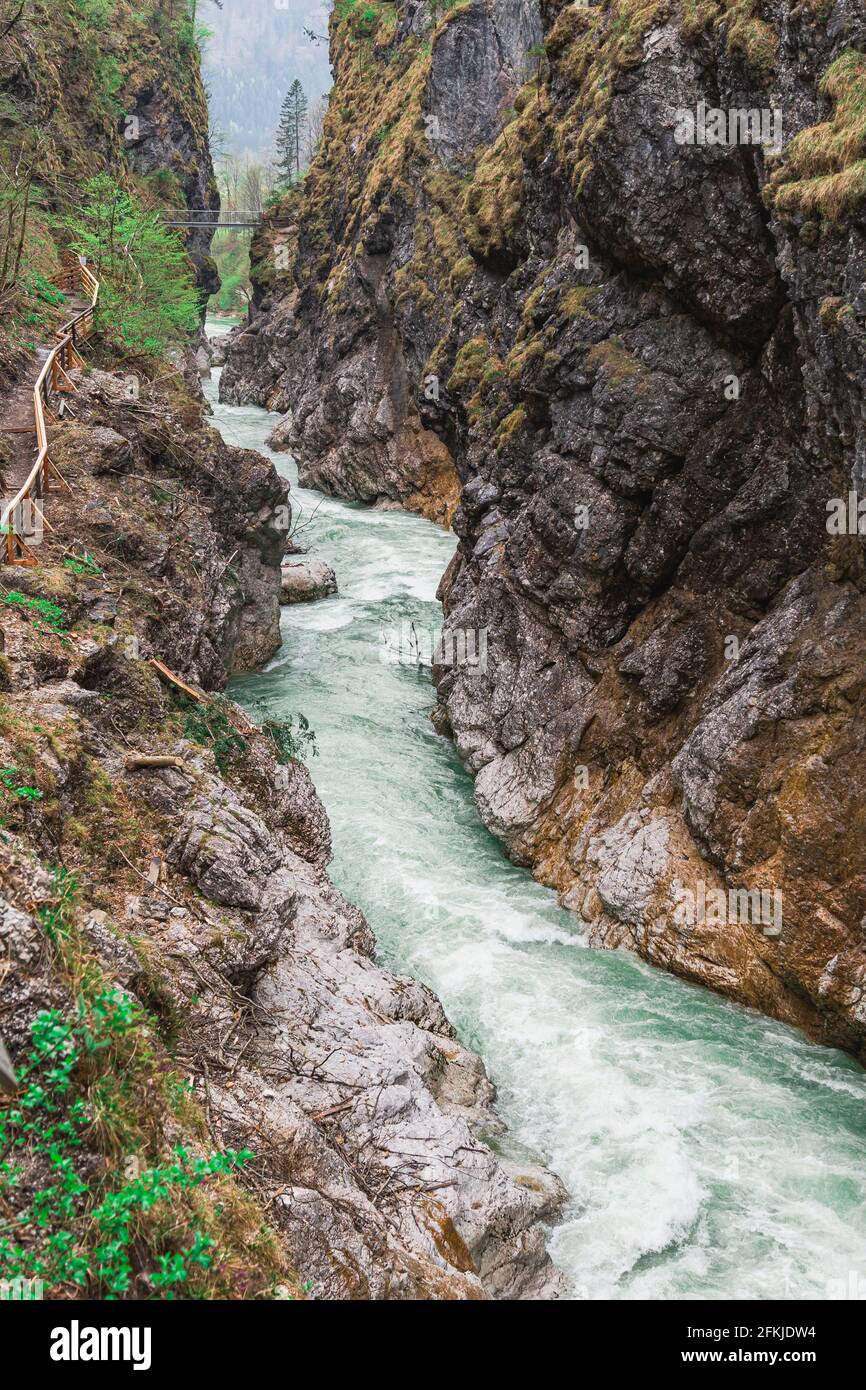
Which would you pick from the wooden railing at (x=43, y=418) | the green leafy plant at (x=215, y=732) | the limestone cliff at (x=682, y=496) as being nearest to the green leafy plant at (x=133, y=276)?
the wooden railing at (x=43, y=418)

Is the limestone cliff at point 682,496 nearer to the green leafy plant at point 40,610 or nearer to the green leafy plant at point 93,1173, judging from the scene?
the green leafy plant at point 40,610

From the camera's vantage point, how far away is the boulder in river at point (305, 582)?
2598cm

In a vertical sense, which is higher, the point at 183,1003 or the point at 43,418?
the point at 43,418

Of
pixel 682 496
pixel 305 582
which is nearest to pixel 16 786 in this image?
pixel 682 496

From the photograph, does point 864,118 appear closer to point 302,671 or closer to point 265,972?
point 265,972

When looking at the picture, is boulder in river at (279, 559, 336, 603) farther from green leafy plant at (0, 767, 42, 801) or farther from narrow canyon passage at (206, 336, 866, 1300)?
green leafy plant at (0, 767, 42, 801)

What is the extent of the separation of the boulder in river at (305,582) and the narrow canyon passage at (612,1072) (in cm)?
858

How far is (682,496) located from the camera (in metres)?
13.9

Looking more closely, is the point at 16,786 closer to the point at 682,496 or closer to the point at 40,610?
the point at 40,610

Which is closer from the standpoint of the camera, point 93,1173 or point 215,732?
point 93,1173

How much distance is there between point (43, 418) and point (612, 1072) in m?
12.8

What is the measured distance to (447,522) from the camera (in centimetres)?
3291

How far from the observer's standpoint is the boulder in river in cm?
2598

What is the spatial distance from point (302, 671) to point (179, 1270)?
57.4ft
